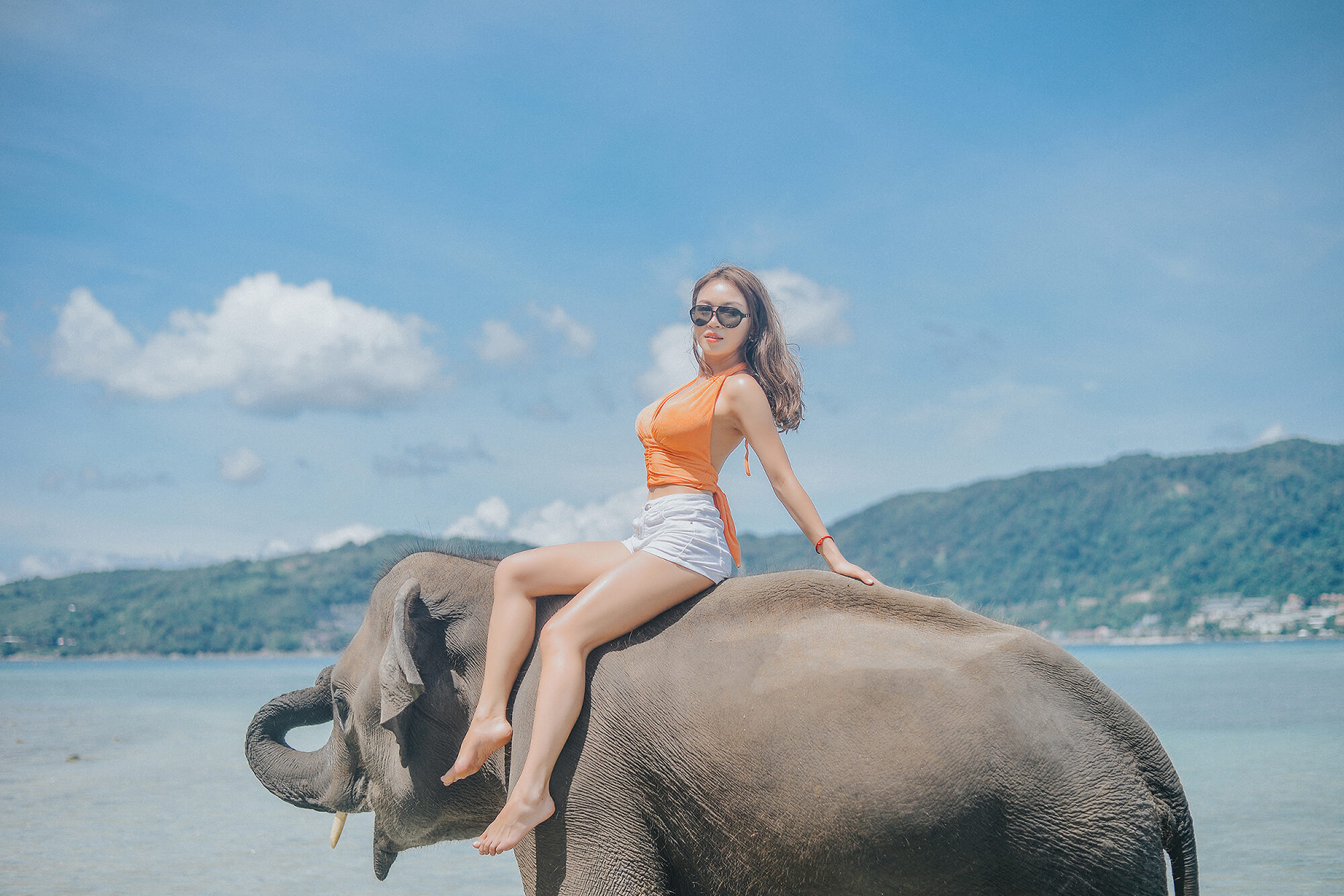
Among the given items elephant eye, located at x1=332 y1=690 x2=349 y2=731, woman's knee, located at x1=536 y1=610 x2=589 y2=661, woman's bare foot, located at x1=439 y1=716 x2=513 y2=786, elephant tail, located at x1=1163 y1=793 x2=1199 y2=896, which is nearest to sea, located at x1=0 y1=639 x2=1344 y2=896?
elephant eye, located at x1=332 y1=690 x2=349 y2=731

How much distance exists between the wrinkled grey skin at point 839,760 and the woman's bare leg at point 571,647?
98 millimetres

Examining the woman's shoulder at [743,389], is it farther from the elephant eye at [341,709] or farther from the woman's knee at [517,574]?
the elephant eye at [341,709]

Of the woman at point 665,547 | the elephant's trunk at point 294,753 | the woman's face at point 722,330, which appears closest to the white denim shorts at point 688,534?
the woman at point 665,547

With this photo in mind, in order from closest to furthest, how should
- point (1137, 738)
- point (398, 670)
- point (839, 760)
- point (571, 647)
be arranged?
1. point (839, 760)
2. point (1137, 738)
3. point (571, 647)
4. point (398, 670)

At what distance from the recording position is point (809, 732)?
3.57m

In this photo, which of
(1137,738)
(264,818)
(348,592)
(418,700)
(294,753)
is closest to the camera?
(1137,738)

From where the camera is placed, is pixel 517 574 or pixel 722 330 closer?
pixel 517 574

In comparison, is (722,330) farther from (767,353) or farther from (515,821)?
(515,821)

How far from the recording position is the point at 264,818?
57.3 ft

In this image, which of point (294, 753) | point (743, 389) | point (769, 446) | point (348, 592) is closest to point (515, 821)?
point (769, 446)

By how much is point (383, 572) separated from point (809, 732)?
270cm

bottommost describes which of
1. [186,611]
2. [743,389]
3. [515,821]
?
[186,611]

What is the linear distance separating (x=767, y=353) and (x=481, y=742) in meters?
2.05

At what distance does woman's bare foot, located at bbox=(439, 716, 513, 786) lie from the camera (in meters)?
4.14
